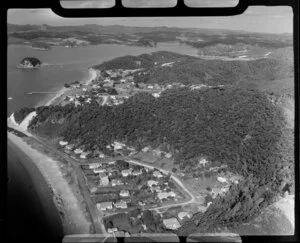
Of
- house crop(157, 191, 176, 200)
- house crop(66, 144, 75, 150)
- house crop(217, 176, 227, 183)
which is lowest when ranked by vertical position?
house crop(157, 191, 176, 200)

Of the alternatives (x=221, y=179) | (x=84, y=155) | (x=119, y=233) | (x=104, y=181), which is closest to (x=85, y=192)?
(x=104, y=181)

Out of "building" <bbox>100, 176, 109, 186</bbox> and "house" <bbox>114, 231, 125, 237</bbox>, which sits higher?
"building" <bbox>100, 176, 109, 186</bbox>

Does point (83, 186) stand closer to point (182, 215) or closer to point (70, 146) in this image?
point (70, 146)

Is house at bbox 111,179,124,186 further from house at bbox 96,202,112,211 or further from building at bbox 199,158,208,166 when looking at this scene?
building at bbox 199,158,208,166

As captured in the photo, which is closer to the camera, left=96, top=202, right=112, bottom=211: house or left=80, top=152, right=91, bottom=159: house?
left=96, top=202, right=112, bottom=211: house

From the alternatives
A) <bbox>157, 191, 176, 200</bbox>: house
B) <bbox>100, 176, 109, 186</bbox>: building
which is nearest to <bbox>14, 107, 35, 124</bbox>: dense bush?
<bbox>100, 176, 109, 186</bbox>: building

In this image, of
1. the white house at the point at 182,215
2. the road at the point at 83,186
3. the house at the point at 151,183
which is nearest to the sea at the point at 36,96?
the road at the point at 83,186

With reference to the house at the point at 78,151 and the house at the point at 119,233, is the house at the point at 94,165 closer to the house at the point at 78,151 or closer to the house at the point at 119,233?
the house at the point at 78,151
